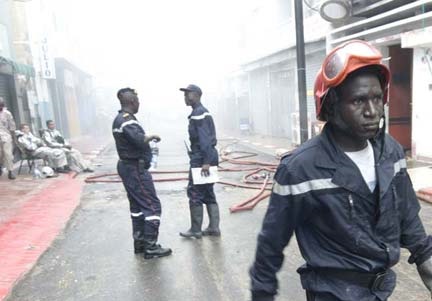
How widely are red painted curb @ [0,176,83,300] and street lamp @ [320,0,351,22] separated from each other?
7.27 meters

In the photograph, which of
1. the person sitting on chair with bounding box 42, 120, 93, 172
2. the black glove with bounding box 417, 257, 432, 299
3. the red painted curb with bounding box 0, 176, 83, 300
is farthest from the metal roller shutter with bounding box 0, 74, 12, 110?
the black glove with bounding box 417, 257, 432, 299

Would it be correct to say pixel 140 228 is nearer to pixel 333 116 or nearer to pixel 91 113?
pixel 333 116

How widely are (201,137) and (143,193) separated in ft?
3.09

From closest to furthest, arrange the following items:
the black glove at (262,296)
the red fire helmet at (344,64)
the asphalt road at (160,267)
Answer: the red fire helmet at (344,64) < the black glove at (262,296) < the asphalt road at (160,267)

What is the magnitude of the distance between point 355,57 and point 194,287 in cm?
276

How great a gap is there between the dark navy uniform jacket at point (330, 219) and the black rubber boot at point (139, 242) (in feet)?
9.88

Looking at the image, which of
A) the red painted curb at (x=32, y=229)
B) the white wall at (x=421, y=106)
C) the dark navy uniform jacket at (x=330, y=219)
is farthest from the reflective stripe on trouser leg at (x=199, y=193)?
the white wall at (x=421, y=106)

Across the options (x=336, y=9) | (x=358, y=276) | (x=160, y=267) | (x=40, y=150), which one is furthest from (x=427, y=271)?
(x=40, y=150)

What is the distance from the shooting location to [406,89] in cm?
963

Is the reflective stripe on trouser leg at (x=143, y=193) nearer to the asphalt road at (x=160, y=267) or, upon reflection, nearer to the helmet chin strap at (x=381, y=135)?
the asphalt road at (x=160, y=267)

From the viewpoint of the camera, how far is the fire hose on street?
6.45 meters

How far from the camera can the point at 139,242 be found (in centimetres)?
442

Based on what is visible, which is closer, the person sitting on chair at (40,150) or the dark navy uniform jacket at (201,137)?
the dark navy uniform jacket at (201,137)

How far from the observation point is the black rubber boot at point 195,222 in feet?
15.9
